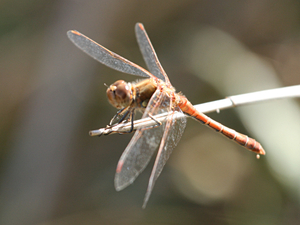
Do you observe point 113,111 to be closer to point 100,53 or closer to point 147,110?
point 100,53

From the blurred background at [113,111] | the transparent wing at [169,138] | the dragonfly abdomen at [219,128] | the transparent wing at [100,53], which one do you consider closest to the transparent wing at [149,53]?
the transparent wing at [100,53]

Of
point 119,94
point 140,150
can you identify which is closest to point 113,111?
point 119,94

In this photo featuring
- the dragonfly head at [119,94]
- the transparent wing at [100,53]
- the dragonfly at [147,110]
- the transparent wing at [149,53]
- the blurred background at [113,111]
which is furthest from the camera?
the blurred background at [113,111]

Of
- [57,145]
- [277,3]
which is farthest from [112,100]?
[277,3]

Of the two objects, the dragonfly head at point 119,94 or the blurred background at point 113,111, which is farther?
the blurred background at point 113,111

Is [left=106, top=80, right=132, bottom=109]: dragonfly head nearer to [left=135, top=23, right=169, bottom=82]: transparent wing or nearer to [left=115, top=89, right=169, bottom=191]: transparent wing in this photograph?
[left=115, top=89, right=169, bottom=191]: transparent wing

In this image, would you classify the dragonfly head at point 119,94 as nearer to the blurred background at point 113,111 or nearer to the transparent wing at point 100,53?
the transparent wing at point 100,53

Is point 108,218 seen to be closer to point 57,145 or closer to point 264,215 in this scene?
point 57,145
